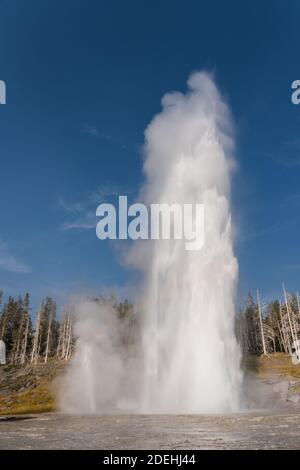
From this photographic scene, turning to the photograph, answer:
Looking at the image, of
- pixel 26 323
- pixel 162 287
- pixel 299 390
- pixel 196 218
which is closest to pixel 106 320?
pixel 162 287

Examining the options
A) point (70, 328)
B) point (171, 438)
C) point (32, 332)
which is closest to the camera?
point (171, 438)

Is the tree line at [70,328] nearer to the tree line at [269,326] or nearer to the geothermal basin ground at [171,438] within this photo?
the tree line at [269,326]

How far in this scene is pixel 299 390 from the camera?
174 ft

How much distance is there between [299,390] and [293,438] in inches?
1656

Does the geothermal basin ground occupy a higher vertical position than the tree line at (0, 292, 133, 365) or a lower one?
lower

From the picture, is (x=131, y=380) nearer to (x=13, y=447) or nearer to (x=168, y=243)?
(x=168, y=243)

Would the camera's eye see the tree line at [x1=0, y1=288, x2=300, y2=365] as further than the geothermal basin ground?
Yes

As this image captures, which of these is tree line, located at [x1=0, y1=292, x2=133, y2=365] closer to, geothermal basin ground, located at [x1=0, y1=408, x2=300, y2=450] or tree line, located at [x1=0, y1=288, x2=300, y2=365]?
tree line, located at [x1=0, y1=288, x2=300, y2=365]

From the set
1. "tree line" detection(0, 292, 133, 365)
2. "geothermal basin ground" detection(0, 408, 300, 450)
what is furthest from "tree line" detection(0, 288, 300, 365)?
"geothermal basin ground" detection(0, 408, 300, 450)

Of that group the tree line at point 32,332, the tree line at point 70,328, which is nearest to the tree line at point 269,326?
the tree line at point 70,328

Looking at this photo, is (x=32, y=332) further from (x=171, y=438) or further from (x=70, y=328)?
(x=171, y=438)

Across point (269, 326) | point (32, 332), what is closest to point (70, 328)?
point (32, 332)

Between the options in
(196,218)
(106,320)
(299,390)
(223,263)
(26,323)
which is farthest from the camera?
(26,323)

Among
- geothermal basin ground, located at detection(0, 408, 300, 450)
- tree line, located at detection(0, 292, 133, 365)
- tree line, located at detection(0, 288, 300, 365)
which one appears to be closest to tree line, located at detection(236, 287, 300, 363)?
tree line, located at detection(0, 288, 300, 365)
